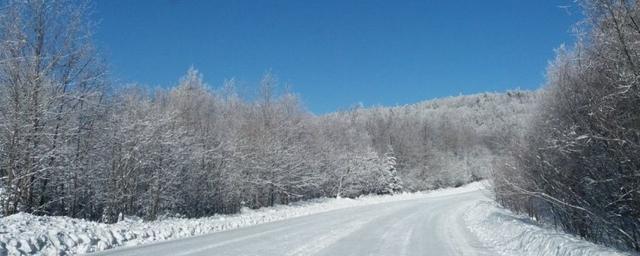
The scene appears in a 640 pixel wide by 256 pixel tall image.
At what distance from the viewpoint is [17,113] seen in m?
16.3

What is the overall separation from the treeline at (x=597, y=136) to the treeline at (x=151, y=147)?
6.75 meters

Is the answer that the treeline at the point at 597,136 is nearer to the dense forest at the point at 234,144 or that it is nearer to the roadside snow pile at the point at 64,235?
the dense forest at the point at 234,144

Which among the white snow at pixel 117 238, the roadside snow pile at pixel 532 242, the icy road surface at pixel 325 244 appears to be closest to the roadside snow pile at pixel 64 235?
the white snow at pixel 117 238

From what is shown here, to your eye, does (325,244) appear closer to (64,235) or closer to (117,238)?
(117,238)

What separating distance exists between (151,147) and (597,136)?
22293 millimetres

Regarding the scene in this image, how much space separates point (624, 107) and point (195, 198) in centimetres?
2597

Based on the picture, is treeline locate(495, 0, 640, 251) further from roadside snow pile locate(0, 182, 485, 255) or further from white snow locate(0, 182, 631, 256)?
roadside snow pile locate(0, 182, 485, 255)

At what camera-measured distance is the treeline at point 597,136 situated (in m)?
8.81

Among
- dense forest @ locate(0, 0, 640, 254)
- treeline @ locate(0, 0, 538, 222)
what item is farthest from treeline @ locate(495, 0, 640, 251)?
treeline @ locate(0, 0, 538, 222)

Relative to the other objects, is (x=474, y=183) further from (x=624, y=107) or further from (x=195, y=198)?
(x=624, y=107)

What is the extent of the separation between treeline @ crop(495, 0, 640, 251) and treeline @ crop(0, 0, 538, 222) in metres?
6.75

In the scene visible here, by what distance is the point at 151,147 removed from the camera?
1029 inches

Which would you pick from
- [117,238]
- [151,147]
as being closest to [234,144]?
[151,147]

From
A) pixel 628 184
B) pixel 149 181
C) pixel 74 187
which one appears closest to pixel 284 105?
pixel 149 181
